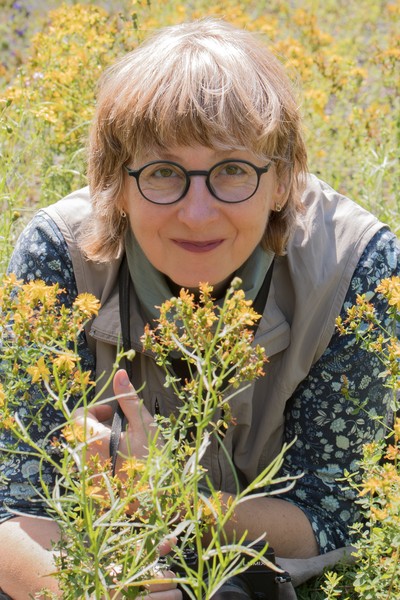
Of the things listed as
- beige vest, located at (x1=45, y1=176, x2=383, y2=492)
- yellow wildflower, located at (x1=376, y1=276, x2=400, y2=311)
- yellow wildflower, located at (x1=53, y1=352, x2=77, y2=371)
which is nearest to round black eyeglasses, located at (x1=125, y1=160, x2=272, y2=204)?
beige vest, located at (x1=45, y1=176, x2=383, y2=492)

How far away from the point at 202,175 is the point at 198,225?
0.30 feet

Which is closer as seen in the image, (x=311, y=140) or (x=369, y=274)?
(x=369, y=274)

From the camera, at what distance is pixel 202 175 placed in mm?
1926

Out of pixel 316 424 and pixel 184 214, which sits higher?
pixel 184 214

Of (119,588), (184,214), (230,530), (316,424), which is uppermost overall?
(184,214)

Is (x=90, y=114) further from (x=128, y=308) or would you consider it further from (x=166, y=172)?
(x=166, y=172)

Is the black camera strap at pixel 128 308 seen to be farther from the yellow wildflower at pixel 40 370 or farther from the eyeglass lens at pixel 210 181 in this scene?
the yellow wildflower at pixel 40 370

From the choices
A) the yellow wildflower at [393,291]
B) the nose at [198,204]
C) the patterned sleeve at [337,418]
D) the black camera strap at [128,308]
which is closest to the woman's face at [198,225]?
the nose at [198,204]

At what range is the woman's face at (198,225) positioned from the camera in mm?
1933

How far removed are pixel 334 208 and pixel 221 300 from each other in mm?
366

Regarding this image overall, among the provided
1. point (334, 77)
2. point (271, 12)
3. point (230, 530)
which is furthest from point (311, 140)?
point (271, 12)

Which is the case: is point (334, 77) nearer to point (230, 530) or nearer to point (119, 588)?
point (230, 530)

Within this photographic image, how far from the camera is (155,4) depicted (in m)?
4.76

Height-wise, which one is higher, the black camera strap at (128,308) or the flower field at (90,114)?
the flower field at (90,114)
